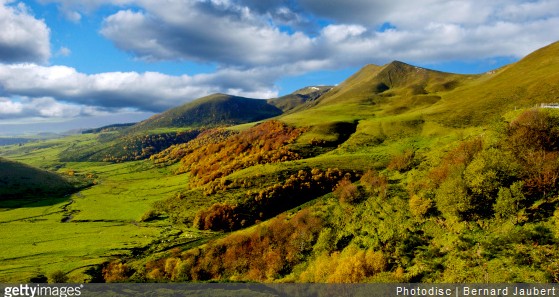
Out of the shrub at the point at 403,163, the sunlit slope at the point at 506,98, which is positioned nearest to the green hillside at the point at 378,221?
the shrub at the point at 403,163

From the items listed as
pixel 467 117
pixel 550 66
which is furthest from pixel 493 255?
pixel 550 66

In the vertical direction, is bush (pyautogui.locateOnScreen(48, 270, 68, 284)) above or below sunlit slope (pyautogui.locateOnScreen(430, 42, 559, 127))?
below

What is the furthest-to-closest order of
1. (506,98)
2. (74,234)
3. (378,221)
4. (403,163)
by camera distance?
(506,98)
(74,234)
(403,163)
(378,221)

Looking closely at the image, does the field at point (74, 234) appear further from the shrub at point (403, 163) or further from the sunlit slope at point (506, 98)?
the sunlit slope at point (506, 98)

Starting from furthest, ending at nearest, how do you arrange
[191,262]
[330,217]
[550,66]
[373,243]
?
[550,66], [191,262], [330,217], [373,243]

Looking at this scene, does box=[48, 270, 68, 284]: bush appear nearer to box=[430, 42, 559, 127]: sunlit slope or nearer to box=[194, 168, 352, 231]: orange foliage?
box=[194, 168, 352, 231]: orange foliage

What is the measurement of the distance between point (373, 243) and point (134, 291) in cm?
5218

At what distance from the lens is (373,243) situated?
208 ft

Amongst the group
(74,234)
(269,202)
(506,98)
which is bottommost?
(74,234)

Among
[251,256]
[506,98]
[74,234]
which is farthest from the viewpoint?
[506,98]

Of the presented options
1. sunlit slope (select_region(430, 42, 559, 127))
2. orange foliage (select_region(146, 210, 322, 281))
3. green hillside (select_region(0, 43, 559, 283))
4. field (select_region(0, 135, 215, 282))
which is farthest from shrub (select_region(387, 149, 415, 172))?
field (select_region(0, 135, 215, 282))

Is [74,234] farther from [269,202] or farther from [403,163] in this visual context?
[403,163]

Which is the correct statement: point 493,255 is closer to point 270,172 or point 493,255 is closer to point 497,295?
point 497,295

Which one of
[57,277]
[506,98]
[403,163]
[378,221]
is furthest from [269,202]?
[506,98]
